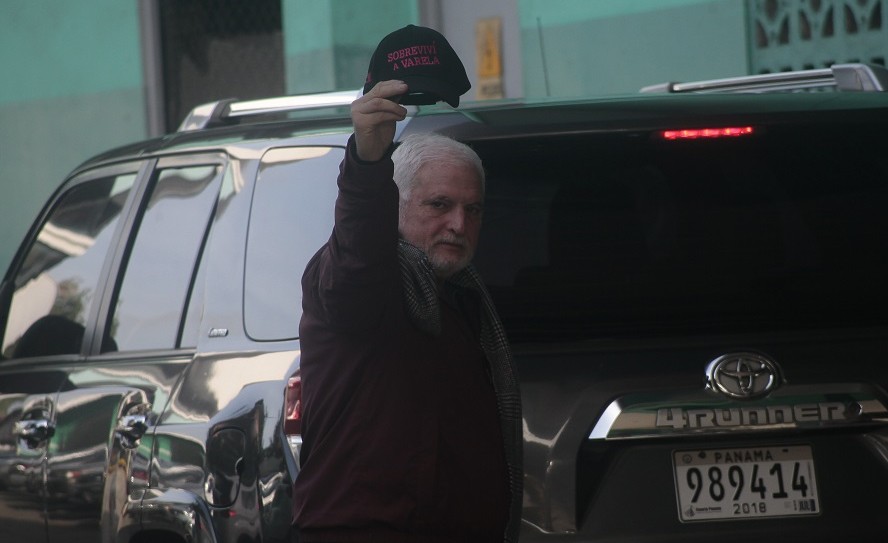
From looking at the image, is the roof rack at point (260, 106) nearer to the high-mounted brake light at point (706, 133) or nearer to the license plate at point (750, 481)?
Answer: the high-mounted brake light at point (706, 133)

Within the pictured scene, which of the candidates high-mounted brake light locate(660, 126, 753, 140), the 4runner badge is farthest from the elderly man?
high-mounted brake light locate(660, 126, 753, 140)

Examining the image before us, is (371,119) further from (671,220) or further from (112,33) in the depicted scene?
(112,33)

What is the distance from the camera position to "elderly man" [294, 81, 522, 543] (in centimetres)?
273

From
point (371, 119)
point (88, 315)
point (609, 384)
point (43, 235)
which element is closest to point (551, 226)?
point (609, 384)

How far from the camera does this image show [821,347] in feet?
11.7

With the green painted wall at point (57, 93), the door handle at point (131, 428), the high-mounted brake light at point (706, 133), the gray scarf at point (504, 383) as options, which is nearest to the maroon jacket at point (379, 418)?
the gray scarf at point (504, 383)

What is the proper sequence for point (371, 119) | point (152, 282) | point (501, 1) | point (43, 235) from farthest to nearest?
point (501, 1) < point (43, 235) < point (152, 282) < point (371, 119)

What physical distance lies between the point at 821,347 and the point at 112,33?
844 cm

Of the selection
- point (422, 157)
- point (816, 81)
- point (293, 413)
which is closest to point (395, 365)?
point (422, 157)

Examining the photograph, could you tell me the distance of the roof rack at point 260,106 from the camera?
452cm

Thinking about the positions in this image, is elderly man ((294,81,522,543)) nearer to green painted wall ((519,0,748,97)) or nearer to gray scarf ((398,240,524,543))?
gray scarf ((398,240,524,543))

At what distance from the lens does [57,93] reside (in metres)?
11.4

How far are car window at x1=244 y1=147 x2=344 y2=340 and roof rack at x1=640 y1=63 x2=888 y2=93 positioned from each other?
1.53 meters

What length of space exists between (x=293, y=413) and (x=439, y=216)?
716 millimetres
